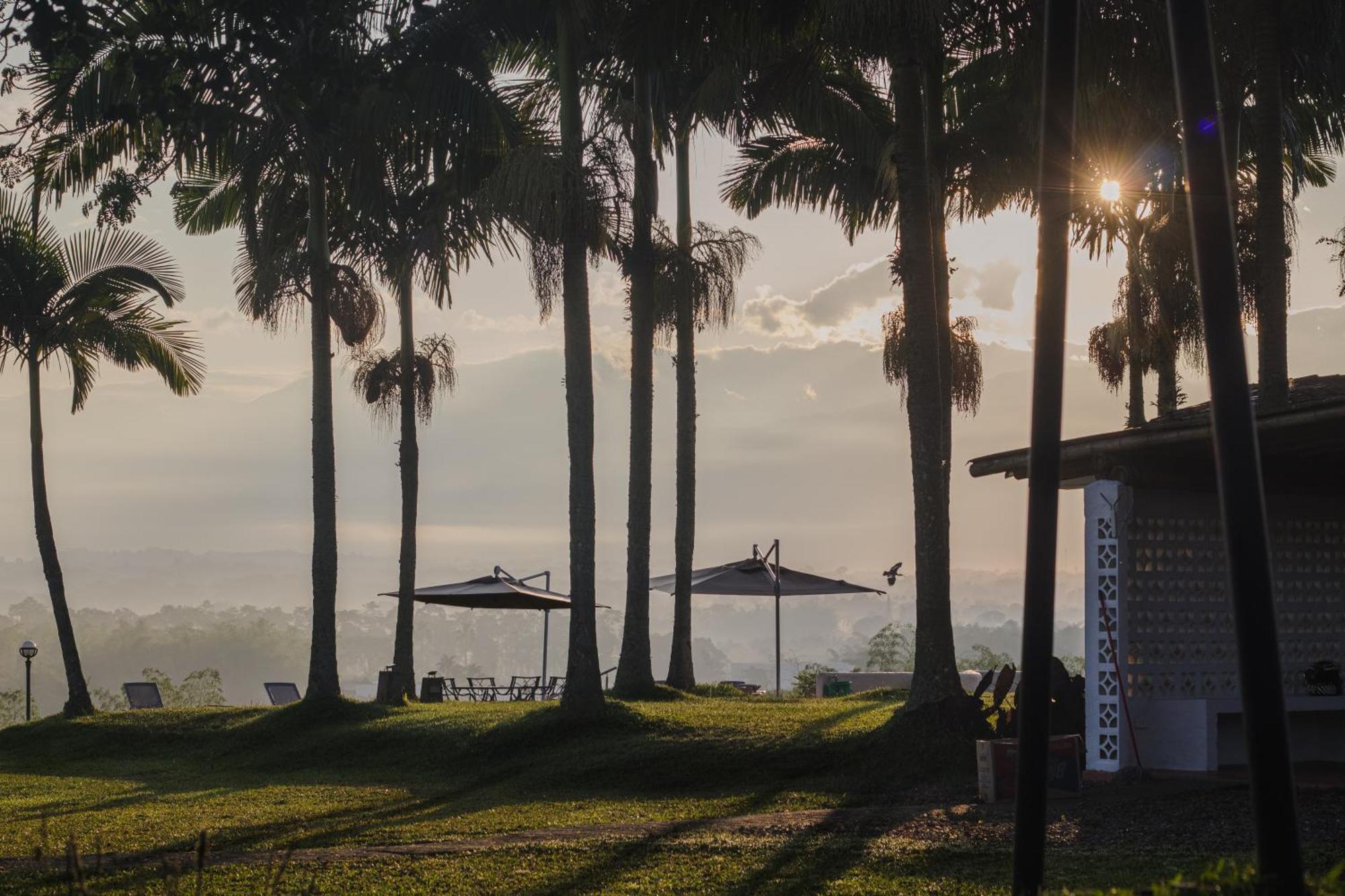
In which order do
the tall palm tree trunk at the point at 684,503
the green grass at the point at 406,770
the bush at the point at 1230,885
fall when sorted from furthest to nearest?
the tall palm tree trunk at the point at 684,503, the green grass at the point at 406,770, the bush at the point at 1230,885

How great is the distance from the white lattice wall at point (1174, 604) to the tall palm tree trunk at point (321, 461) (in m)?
11.8

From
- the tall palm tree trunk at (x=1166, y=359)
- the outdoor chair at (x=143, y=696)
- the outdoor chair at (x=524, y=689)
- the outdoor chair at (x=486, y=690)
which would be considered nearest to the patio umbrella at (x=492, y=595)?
the outdoor chair at (x=524, y=689)

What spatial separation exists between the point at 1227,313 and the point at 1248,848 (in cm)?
465

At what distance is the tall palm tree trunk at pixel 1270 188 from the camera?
1548 centimetres

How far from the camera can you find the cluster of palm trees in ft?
37.8

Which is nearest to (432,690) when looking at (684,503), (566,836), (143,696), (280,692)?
(280,692)

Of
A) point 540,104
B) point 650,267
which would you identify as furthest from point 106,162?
point 650,267

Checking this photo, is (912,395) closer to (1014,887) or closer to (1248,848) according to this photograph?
(1248,848)

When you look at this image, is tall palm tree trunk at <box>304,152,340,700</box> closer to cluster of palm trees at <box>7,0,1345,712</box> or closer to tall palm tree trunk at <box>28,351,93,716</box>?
cluster of palm trees at <box>7,0,1345,712</box>

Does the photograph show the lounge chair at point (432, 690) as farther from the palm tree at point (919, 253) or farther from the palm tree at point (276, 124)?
the palm tree at point (919, 253)

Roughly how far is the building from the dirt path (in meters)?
2.73

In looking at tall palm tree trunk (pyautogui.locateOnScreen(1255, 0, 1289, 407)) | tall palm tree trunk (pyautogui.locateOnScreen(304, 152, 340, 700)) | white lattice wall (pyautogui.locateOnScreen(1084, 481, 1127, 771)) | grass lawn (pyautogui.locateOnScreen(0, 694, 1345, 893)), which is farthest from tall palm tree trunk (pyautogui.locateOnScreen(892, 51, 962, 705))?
tall palm tree trunk (pyautogui.locateOnScreen(304, 152, 340, 700))

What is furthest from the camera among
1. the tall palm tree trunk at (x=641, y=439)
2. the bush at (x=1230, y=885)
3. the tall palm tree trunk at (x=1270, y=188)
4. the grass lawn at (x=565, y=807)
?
the tall palm tree trunk at (x=641, y=439)

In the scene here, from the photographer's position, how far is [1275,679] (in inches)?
209
